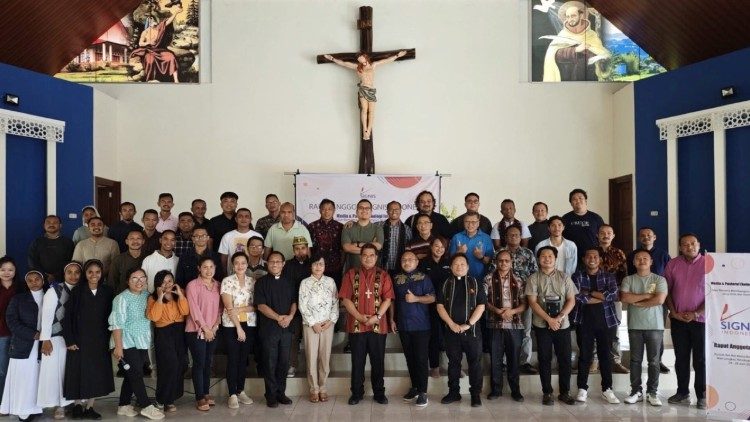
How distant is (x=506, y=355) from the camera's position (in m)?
5.16

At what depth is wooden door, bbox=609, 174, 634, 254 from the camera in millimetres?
8289

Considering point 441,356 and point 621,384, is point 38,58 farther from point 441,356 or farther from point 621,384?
point 621,384

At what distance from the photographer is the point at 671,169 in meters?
7.38

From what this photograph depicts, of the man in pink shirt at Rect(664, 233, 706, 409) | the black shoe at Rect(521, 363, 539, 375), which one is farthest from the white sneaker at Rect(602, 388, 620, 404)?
the black shoe at Rect(521, 363, 539, 375)

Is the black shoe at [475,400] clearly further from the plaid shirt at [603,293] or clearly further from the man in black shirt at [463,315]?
the plaid shirt at [603,293]

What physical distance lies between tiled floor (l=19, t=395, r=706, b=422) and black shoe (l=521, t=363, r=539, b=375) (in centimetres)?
32

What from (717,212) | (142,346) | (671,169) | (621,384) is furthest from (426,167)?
(142,346)

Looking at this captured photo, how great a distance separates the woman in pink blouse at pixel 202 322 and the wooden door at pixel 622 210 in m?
5.60

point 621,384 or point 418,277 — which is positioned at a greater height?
point 418,277

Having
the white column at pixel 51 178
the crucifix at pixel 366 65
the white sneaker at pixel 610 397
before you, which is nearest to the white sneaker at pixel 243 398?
the white sneaker at pixel 610 397

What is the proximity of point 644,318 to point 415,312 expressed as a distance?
1.79 m

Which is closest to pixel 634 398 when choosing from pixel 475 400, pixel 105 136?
pixel 475 400

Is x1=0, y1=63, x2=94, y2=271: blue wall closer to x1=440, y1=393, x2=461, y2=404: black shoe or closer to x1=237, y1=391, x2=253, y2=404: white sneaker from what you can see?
x1=237, y1=391, x2=253, y2=404: white sneaker

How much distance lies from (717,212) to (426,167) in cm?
357
